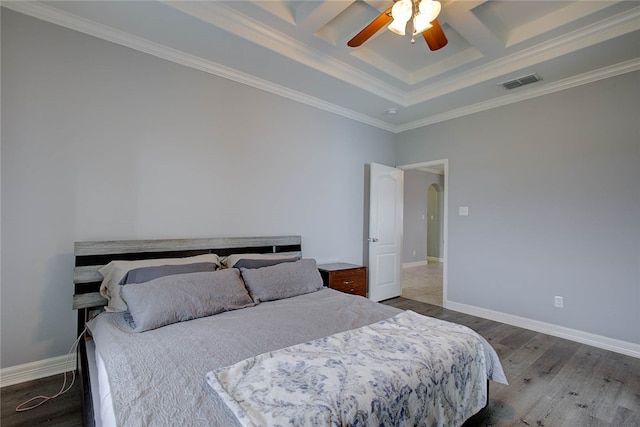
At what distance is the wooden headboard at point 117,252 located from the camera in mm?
2254

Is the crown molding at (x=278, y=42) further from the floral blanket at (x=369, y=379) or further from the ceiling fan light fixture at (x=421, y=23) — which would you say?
the floral blanket at (x=369, y=379)

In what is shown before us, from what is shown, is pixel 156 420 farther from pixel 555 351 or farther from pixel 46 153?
pixel 555 351

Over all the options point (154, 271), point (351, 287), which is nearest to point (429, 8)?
point (154, 271)

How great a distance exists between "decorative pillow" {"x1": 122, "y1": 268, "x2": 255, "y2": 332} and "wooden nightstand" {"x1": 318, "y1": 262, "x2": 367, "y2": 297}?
4.12 ft

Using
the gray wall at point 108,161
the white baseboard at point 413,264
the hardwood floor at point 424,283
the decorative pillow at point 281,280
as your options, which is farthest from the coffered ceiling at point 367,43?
the white baseboard at point 413,264

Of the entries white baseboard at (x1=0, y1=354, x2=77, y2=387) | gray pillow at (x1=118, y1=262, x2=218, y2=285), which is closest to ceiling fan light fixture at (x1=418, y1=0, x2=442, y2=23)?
gray pillow at (x1=118, y1=262, x2=218, y2=285)

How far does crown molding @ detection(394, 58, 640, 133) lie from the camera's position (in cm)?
290

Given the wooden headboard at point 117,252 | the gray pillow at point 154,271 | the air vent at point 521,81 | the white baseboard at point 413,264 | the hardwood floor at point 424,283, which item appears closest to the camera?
the gray pillow at point 154,271

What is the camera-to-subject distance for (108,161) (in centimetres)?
249

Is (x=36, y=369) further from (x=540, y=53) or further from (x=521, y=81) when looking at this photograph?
(x=521, y=81)

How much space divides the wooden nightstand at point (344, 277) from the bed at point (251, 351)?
2.26 ft

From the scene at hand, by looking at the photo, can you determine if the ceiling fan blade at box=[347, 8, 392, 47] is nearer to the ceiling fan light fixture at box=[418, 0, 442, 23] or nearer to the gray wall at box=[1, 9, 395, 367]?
the ceiling fan light fixture at box=[418, 0, 442, 23]

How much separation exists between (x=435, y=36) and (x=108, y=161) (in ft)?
8.99

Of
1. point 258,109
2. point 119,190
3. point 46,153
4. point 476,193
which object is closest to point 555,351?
point 476,193
